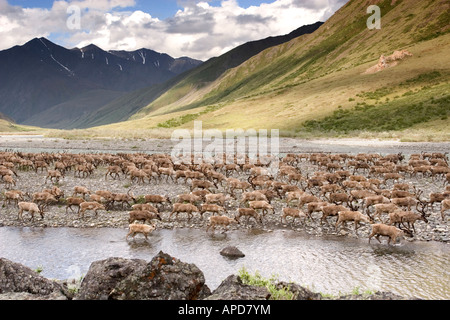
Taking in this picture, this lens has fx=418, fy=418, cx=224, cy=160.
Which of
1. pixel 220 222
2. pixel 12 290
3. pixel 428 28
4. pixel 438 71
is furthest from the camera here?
pixel 428 28

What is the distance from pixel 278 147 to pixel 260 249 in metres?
43.6

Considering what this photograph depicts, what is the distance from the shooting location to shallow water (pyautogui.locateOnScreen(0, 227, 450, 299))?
13.0m

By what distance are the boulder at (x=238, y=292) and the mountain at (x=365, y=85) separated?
6950 cm

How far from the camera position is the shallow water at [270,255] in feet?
42.8

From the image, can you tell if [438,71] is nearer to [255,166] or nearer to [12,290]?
[255,166]

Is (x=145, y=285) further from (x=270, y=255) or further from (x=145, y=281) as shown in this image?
(x=270, y=255)

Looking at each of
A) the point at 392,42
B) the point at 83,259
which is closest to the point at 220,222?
the point at 83,259

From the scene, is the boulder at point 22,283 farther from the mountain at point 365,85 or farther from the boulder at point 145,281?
the mountain at point 365,85

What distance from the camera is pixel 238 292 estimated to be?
7.16 metres

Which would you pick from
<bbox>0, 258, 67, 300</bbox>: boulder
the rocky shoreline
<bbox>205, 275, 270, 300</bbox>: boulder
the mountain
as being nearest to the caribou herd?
<bbox>0, 258, 67, 300</bbox>: boulder

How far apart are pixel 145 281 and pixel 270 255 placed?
29.9 feet

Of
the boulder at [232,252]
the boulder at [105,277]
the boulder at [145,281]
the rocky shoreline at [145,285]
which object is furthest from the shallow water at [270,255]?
the boulder at [105,277]

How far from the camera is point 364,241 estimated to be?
675 inches

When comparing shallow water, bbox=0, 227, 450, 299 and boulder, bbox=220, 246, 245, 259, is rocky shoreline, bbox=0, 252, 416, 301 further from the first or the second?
boulder, bbox=220, 246, 245, 259
